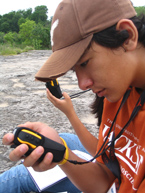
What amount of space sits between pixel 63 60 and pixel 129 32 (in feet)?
0.79

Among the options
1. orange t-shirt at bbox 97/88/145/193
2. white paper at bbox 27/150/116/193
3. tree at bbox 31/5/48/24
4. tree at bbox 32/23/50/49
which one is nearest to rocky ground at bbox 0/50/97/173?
white paper at bbox 27/150/116/193

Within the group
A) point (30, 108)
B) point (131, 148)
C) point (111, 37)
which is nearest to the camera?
point (111, 37)

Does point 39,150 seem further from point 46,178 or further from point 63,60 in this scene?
point 46,178

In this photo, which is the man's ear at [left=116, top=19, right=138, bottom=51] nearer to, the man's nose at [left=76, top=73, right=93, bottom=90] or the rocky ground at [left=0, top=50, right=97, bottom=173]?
the man's nose at [left=76, top=73, right=93, bottom=90]

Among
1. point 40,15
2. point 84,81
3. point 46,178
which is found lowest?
point 46,178

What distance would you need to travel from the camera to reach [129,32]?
0.68 metres

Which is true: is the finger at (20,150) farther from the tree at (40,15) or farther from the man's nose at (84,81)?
the tree at (40,15)

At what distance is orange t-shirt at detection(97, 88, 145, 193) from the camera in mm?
743

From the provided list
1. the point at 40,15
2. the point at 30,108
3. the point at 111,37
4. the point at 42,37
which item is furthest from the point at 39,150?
the point at 40,15

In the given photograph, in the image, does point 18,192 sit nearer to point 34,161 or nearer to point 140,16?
point 34,161

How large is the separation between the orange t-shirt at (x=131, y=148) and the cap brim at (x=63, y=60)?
0.32 metres

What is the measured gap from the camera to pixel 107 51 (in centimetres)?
69

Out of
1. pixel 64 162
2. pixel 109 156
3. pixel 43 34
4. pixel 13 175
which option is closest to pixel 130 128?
pixel 109 156

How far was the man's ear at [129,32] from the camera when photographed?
0.67m
